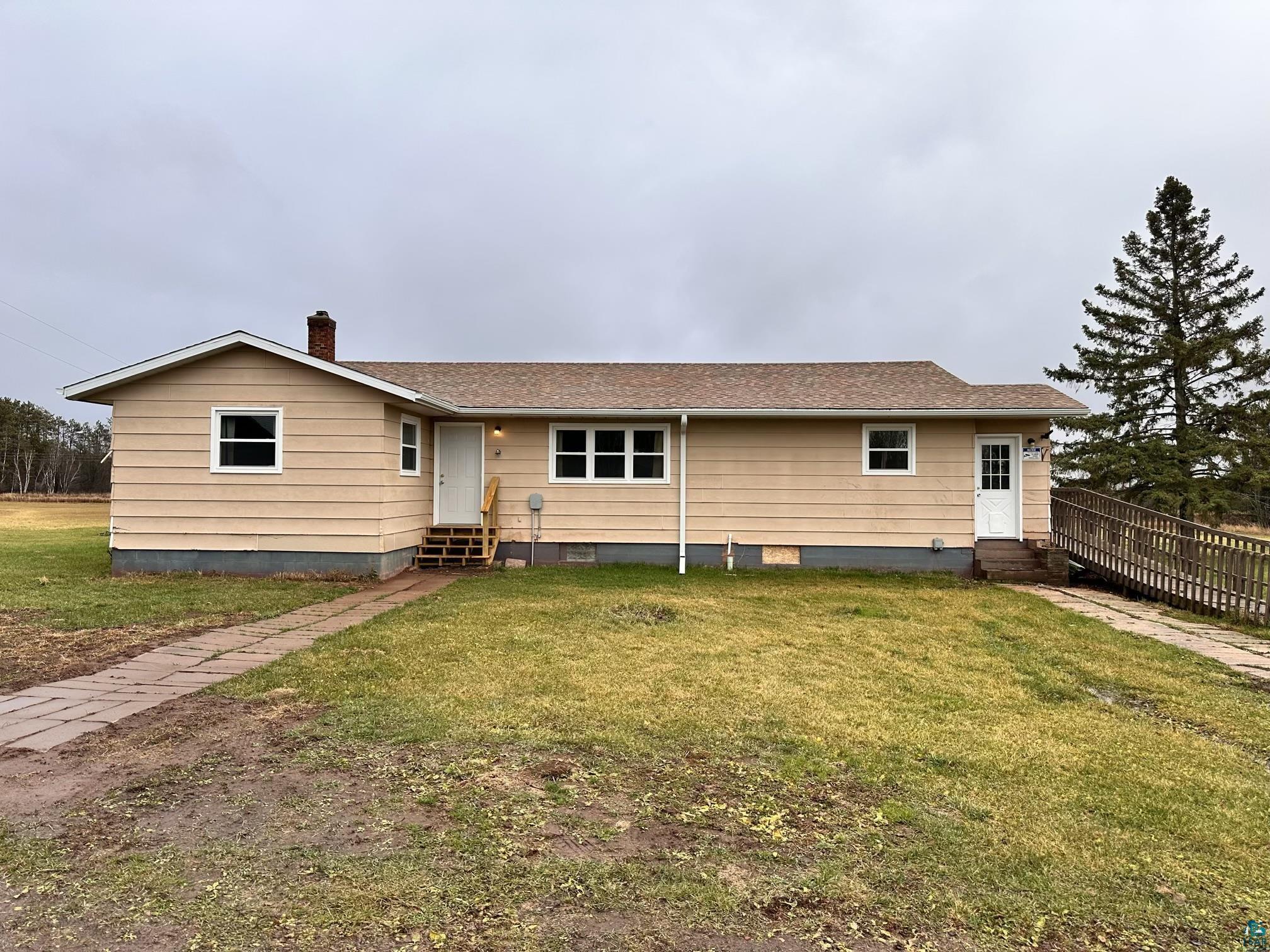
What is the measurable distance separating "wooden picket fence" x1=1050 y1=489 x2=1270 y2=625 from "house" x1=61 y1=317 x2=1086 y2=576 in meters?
0.69

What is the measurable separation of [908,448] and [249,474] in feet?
36.0

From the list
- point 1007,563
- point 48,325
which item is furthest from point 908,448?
point 48,325

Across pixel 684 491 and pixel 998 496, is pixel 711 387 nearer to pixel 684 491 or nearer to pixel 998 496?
pixel 684 491

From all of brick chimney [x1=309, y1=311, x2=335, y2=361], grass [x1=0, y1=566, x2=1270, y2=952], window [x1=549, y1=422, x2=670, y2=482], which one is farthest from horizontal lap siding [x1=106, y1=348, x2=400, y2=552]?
grass [x1=0, y1=566, x2=1270, y2=952]

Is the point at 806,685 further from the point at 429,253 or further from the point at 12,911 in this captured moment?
the point at 429,253

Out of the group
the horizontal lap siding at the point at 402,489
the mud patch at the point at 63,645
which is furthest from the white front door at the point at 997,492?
the mud patch at the point at 63,645

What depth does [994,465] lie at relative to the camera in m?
11.8

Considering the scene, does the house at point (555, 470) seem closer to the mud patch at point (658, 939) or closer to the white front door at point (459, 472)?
the white front door at point (459, 472)

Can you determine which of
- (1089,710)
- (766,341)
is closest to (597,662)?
(1089,710)

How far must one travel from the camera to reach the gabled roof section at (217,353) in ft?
32.3

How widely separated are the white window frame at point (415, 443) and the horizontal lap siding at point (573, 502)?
4.53 ft

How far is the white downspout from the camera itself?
11.6 meters

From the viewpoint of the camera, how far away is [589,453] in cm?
1209

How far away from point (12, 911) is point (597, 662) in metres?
3.59
